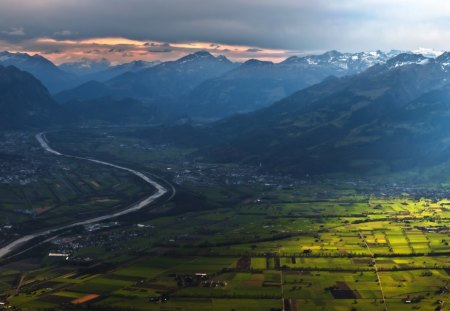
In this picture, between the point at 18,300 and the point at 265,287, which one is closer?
the point at 18,300

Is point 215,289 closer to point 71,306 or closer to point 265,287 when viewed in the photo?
point 265,287

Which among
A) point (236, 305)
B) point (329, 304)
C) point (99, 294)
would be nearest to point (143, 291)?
point (99, 294)

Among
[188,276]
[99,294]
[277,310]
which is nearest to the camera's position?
[277,310]

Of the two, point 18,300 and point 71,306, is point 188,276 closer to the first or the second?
point 71,306

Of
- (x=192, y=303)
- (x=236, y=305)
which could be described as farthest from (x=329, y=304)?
(x=192, y=303)

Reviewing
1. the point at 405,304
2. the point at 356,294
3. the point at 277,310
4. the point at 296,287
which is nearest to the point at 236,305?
the point at 277,310

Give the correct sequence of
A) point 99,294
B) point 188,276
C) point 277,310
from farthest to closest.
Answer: point 188,276
point 99,294
point 277,310

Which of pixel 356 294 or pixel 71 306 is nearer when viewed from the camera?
pixel 71 306
